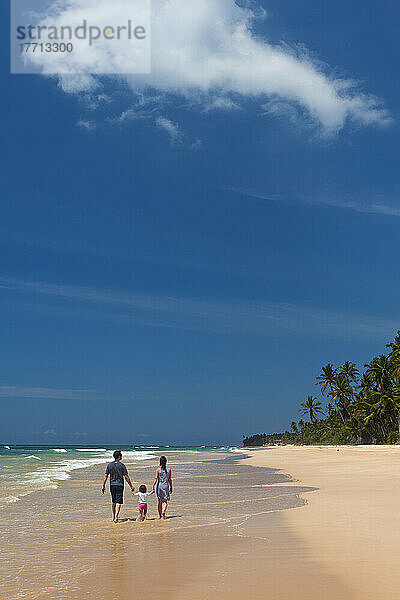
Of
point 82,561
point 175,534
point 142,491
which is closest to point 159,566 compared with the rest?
point 82,561

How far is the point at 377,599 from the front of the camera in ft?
21.0

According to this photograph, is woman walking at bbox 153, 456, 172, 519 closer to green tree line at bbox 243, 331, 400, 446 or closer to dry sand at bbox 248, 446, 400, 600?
dry sand at bbox 248, 446, 400, 600

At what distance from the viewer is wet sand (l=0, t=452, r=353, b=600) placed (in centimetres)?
715

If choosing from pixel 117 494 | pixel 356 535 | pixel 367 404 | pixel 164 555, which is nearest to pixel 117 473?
pixel 117 494

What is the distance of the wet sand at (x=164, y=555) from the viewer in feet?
23.5

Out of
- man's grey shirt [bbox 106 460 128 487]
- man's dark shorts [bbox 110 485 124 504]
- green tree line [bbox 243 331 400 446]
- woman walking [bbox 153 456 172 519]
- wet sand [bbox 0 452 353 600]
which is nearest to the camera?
wet sand [bbox 0 452 353 600]

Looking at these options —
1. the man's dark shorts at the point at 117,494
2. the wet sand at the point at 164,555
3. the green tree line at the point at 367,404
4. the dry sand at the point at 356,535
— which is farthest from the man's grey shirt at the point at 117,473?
the green tree line at the point at 367,404

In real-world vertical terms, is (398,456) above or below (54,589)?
below

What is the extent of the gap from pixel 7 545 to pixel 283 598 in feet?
21.3

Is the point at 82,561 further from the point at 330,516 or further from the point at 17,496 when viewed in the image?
the point at 17,496

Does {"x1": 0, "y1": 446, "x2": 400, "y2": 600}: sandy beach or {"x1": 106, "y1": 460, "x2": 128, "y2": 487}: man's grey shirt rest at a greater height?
{"x1": 106, "y1": 460, "x2": 128, "y2": 487}: man's grey shirt

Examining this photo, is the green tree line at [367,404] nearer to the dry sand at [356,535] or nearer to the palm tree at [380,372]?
the palm tree at [380,372]

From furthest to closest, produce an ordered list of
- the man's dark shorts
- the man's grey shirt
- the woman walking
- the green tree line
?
the green tree line, the woman walking, the man's grey shirt, the man's dark shorts

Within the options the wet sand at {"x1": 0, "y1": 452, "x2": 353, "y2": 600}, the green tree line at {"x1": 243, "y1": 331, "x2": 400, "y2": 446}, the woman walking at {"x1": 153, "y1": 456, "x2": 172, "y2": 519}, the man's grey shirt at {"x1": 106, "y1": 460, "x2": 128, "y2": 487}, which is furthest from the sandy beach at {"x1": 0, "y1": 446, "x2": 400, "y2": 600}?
the green tree line at {"x1": 243, "y1": 331, "x2": 400, "y2": 446}
